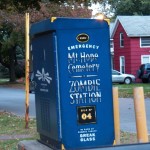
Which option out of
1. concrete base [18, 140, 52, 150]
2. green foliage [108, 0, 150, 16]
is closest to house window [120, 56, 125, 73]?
green foliage [108, 0, 150, 16]

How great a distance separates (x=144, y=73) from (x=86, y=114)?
118 ft

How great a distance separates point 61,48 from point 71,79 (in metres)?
0.42

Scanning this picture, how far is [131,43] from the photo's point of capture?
1793 inches

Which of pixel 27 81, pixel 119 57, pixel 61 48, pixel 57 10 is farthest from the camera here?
pixel 119 57

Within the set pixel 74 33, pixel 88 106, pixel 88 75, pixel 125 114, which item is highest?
pixel 74 33

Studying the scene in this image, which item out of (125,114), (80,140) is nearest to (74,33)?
(80,140)

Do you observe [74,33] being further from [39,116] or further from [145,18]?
[145,18]

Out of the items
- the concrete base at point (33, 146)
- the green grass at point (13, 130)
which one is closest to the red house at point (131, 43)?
the green grass at point (13, 130)

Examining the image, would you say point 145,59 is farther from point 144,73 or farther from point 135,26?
point 144,73

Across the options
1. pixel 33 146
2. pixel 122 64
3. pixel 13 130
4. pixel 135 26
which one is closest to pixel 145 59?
pixel 122 64

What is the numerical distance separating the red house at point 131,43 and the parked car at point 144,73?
9.38 feet

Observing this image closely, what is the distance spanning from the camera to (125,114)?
1761cm

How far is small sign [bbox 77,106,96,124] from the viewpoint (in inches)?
257

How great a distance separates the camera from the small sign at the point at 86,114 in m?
6.53
